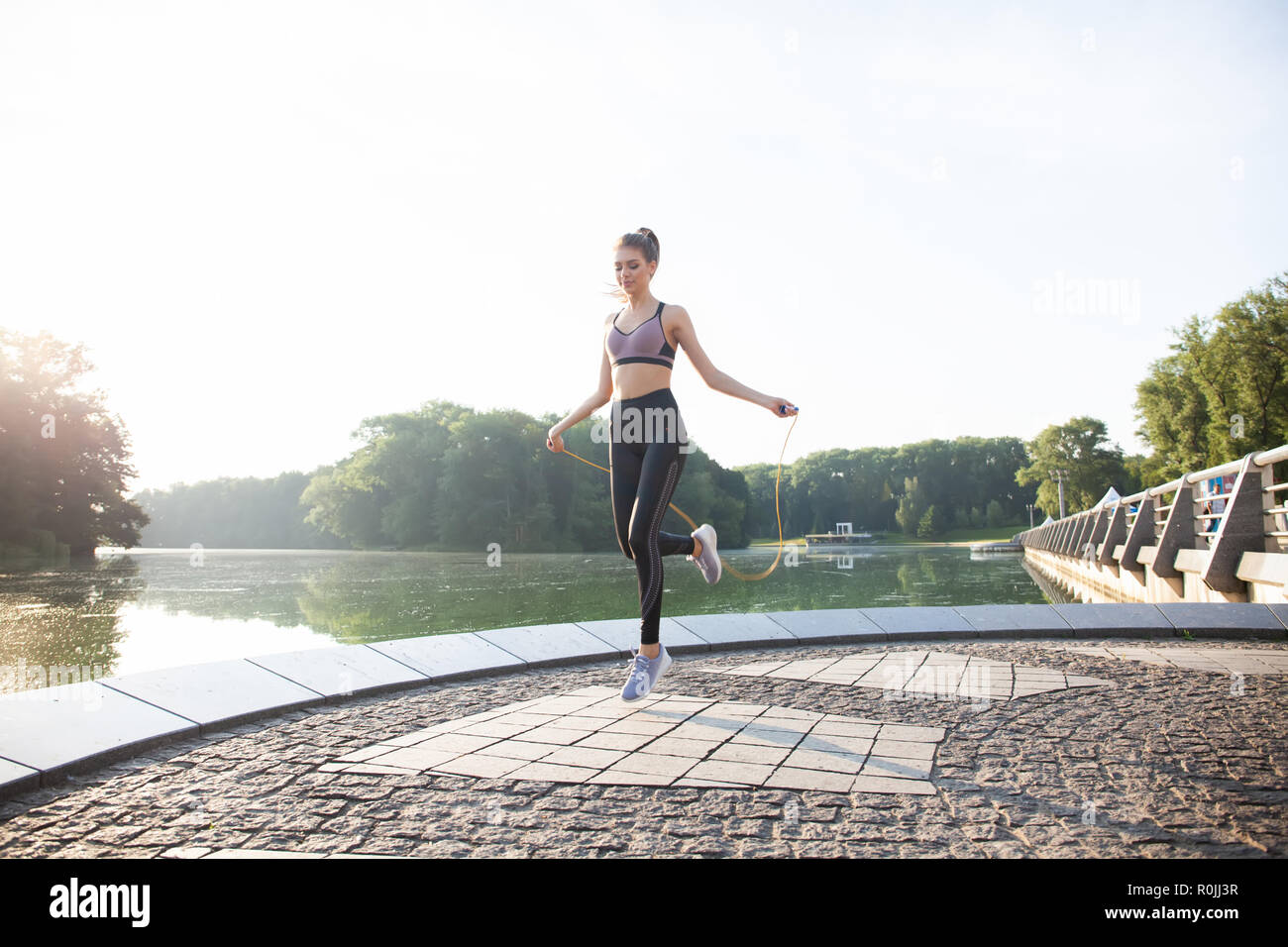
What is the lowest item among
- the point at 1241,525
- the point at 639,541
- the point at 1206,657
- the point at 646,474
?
the point at 1206,657

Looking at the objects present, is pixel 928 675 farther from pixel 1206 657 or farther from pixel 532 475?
pixel 532 475

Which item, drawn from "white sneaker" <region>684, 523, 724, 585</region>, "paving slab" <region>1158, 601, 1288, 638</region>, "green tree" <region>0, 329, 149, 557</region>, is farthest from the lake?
"green tree" <region>0, 329, 149, 557</region>

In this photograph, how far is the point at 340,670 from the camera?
3.98 meters

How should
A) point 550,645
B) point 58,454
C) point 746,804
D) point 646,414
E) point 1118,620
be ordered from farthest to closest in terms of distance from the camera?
point 58,454, point 1118,620, point 550,645, point 646,414, point 746,804

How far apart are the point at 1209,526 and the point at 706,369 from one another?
956cm

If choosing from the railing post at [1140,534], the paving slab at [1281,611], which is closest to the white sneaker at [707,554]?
the paving slab at [1281,611]

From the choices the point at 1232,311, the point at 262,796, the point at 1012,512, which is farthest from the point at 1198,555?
the point at 1012,512

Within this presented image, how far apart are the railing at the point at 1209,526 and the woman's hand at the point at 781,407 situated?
13.8 ft

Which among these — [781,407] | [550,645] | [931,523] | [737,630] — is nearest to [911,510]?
[931,523]

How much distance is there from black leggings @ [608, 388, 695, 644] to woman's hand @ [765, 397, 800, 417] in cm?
40

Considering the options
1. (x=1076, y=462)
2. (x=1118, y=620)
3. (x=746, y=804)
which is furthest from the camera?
(x=1076, y=462)
